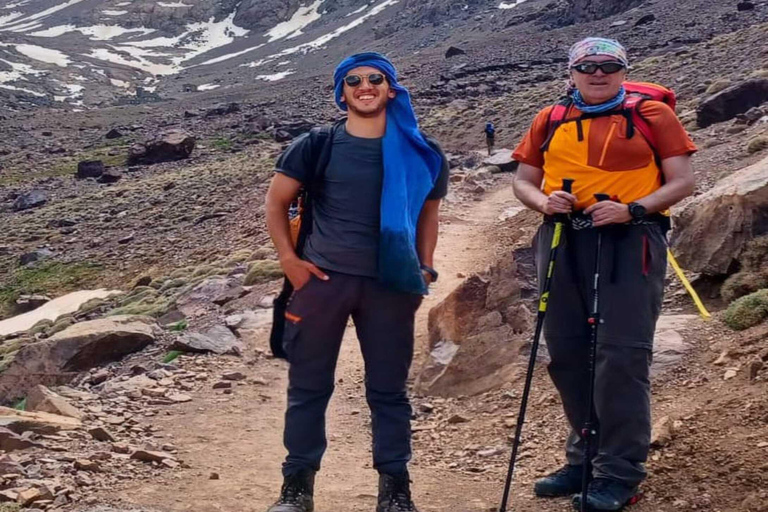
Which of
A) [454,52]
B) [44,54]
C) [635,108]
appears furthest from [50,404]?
[44,54]

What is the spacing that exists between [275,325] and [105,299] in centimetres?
1328

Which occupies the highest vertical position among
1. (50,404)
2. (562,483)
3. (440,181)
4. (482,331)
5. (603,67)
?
(603,67)

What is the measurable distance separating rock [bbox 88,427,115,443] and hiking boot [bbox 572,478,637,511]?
3.58 metres

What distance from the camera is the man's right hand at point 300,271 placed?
12.9ft

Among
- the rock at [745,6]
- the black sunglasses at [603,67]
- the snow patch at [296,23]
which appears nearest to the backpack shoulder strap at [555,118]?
the black sunglasses at [603,67]

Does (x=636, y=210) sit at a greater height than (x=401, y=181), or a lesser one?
lesser

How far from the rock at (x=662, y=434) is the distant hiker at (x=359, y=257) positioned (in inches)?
62.9

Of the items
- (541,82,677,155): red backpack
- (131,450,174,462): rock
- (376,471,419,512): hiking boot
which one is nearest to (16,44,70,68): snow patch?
(131,450,174,462): rock

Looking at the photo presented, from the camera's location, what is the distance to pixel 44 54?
339 feet

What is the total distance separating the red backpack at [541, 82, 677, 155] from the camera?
12.6 feet

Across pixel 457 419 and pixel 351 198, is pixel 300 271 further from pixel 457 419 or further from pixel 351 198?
pixel 457 419

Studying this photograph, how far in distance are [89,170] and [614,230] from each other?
34.7 m

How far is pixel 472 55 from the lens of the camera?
56.5 metres

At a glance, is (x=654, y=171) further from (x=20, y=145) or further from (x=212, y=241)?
(x=20, y=145)
